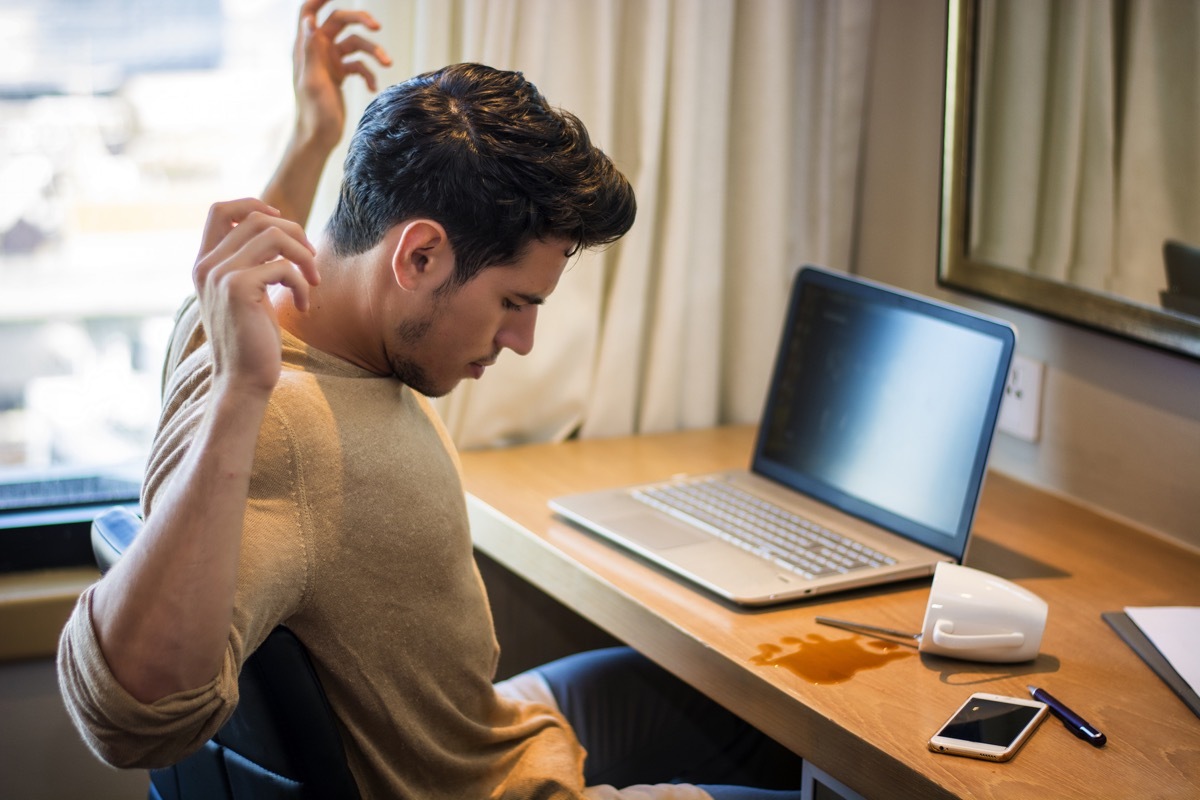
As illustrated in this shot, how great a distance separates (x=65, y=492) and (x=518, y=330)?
99 centimetres

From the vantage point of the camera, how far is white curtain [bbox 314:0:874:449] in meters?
1.75

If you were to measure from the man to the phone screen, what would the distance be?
328mm

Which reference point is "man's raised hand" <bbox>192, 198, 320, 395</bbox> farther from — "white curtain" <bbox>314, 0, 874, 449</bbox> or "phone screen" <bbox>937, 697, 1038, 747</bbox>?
"white curtain" <bbox>314, 0, 874, 449</bbox>

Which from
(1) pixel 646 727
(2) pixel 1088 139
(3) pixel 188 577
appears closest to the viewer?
(3) pixel 188 577

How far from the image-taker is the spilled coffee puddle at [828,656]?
114 centimetres

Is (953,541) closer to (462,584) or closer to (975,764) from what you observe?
(975,764)

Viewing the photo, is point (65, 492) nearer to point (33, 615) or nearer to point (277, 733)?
point (33, 615)

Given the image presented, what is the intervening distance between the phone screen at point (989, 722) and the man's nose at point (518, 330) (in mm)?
494

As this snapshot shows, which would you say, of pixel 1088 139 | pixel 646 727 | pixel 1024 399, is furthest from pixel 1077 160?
pixel 646 727

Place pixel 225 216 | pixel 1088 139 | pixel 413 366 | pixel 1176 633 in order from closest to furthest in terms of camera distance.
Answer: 1. pixel 225 216
2. pixel 413 366
3. pixel 1176 633
4. pixel 1088 139

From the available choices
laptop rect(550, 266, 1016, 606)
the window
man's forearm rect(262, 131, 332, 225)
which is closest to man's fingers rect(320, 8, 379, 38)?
man's forearm rect(262, 131, 332, 225)

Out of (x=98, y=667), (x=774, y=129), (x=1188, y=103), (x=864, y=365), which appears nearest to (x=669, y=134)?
(x=774, y=129)

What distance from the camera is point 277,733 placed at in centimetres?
97

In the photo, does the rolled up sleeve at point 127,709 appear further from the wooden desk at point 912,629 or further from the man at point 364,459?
the wooden desk at point 912,629
